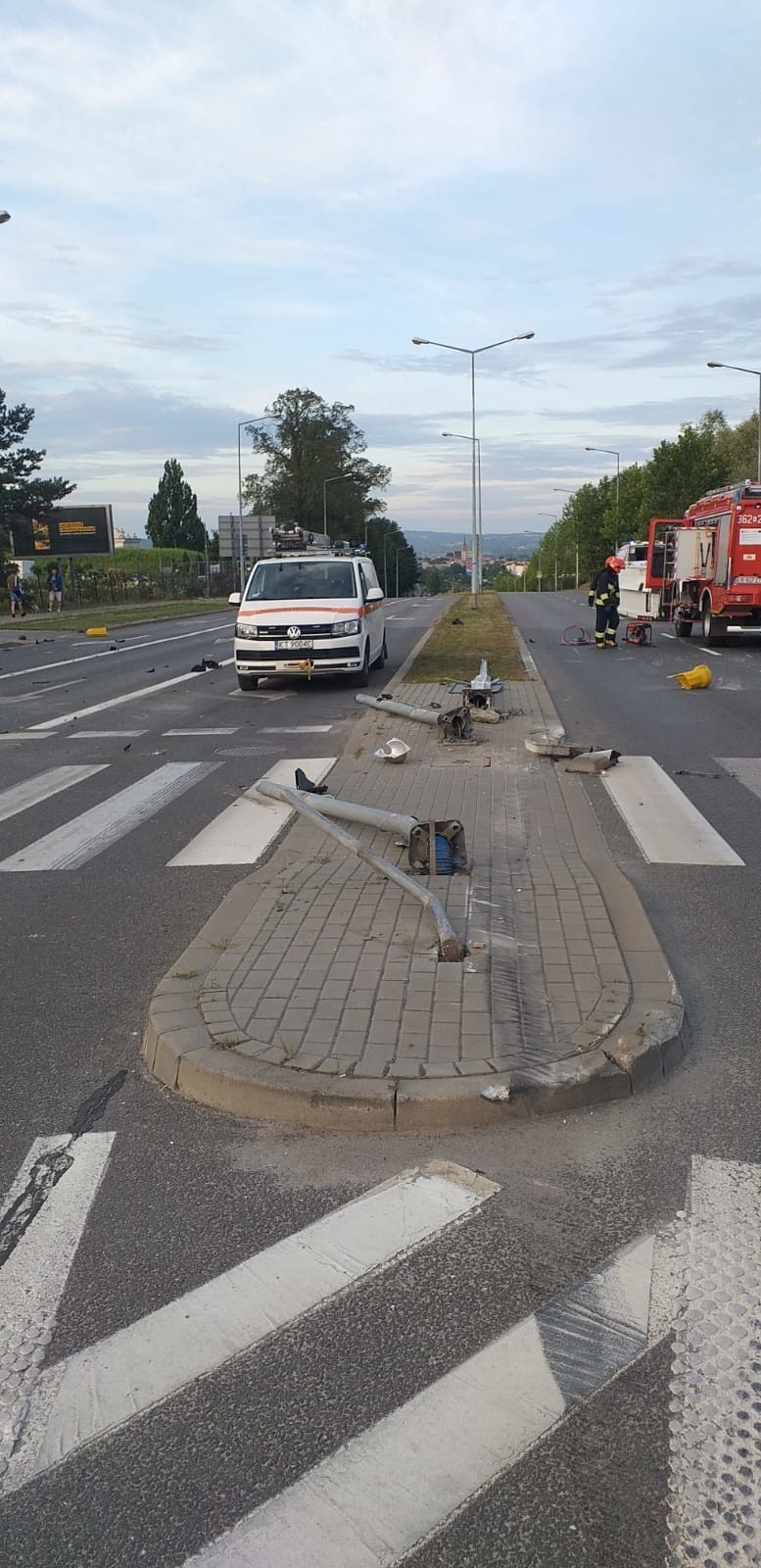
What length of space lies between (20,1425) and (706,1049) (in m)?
2.90

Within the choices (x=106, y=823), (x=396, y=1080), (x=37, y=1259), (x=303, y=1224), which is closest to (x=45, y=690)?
(x=106, y=823)

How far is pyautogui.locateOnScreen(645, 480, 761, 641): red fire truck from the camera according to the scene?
22.7 meters

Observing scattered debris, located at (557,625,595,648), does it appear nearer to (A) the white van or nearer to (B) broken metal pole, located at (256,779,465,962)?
(A) the white van

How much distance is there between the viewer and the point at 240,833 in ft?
27.2

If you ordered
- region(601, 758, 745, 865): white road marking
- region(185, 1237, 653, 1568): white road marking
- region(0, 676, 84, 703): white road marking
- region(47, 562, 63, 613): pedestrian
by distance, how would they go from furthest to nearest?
1. region(47, 562, 63, 613): pedestrian
2. region(0, 676, 84, 703): white road marking
3. region(601, 758, 745, 865): white road marking
4. region(185, 1237, 653, 1568): white road marking

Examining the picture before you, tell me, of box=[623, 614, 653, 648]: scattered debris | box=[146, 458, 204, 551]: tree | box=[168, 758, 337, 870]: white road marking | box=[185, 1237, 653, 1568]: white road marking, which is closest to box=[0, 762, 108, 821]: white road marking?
box=[168, 758, 337, 870]: white road marking

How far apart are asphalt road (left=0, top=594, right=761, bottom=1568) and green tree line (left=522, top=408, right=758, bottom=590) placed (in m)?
60.6

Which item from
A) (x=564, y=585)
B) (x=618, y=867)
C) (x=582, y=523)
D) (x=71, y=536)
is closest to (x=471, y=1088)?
(x=618, y=867)

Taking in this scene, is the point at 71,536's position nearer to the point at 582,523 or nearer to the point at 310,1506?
the point at 582,523

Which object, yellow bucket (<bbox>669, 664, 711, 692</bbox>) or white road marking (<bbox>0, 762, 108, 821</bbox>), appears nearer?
white road marking (<bbox>0, 762, 108, 821</bbox>)

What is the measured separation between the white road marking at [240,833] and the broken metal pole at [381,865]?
0.14 m

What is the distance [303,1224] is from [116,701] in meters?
13.9

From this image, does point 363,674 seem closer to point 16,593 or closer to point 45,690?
point 45,690

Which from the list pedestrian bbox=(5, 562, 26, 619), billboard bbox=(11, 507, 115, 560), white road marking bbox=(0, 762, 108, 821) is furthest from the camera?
billboard bbox=(11, 507, 115, 560)
